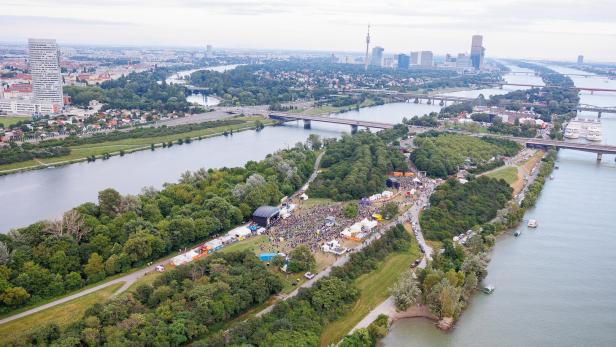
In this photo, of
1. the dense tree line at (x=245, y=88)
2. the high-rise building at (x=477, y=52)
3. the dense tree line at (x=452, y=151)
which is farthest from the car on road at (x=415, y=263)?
the high-rise building at (x=477, y=52)

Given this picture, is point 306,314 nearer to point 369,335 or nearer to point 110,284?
point 369,335

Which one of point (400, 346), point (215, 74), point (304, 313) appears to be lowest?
point (400, 346)

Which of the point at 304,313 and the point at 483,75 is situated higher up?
the point at 483,75

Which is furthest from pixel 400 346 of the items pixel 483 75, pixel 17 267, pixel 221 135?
pixel 483 75

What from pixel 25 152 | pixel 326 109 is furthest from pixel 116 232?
pixel 326 109

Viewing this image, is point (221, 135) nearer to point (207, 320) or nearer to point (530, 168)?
point (530, 168)

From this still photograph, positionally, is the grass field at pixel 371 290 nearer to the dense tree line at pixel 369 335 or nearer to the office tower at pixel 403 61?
the dense tree line at pixel 369 335

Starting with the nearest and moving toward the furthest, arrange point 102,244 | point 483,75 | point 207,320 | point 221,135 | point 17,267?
point 207,320, point 17,267, point 102,244, point 221,135, point 483,75
